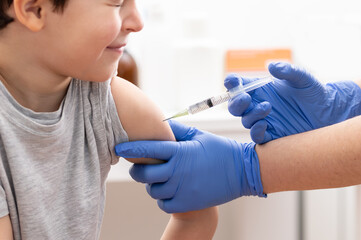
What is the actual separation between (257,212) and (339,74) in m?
0.69

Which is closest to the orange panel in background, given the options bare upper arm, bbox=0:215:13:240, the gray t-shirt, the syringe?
the syringe

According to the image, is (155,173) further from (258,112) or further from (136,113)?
(258,112)

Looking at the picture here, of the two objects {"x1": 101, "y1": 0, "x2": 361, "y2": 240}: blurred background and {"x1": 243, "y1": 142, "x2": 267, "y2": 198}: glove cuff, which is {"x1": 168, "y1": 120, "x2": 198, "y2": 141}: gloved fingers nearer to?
{"x1": 243, "y1": 142, "x2": 267, "y2": 198}: glove cuff

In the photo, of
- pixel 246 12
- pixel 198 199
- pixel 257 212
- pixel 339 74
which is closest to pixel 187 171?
pixel 198 199

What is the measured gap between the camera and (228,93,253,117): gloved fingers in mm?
1227

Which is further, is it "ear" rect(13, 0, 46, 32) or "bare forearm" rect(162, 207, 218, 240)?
"bare forearm" rect(162, 207, 218, 240)

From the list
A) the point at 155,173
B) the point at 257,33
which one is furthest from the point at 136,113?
the point at 257,33

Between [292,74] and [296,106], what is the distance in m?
0.14

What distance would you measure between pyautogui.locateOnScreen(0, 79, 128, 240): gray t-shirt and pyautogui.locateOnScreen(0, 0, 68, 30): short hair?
130 millimetres

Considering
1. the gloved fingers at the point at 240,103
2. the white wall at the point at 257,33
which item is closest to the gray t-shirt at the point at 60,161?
the gloved fingers at the point at 240,103

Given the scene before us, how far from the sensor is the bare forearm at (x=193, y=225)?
48.3 inches

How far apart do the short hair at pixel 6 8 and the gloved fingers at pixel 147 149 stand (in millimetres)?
337

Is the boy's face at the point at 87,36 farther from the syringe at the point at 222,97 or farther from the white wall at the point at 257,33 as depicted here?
the white wall at the point at 257,33

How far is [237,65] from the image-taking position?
2.09 m
